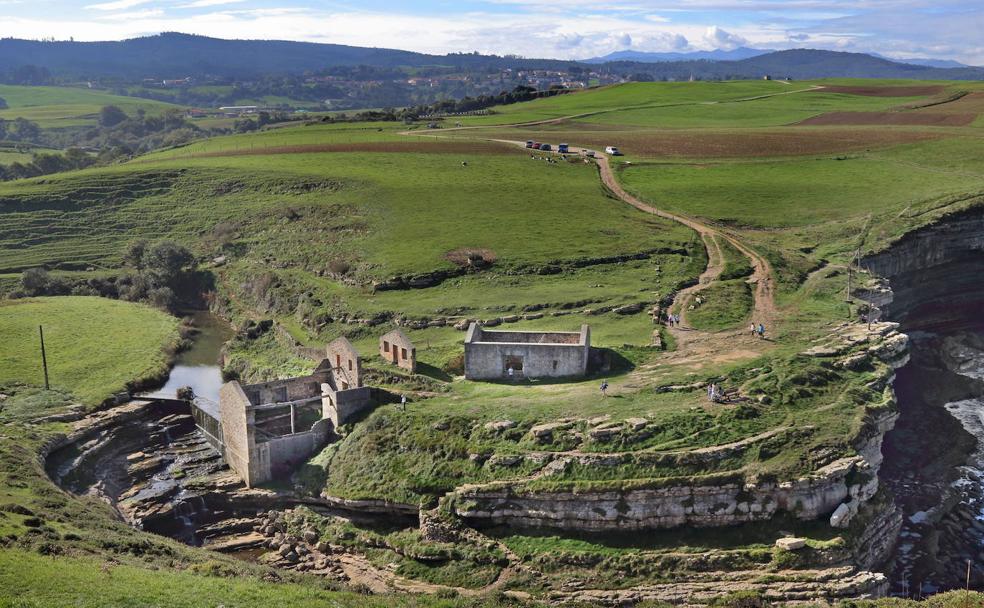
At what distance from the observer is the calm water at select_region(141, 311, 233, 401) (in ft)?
201

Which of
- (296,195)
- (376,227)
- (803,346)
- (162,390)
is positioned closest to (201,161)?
(296,195)

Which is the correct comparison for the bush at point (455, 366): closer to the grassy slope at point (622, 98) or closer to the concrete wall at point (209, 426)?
the concrete wall at point (209, 426)

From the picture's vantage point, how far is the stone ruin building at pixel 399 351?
50188 mm

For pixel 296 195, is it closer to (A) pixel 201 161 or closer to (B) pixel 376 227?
(B) pixel 376 227

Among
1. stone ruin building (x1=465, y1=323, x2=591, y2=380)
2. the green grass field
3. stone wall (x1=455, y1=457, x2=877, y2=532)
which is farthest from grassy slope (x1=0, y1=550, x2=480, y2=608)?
stone ruin building (x1=465, y1=323, x2=591, y2=380)

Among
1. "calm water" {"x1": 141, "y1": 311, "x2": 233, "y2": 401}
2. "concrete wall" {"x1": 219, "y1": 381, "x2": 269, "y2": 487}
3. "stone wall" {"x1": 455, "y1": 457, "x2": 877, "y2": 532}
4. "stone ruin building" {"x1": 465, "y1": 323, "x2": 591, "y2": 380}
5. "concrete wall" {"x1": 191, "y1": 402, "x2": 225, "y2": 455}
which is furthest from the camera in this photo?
"calm water" {"x1": 141, "y1": 311, "x2": 233, "y2": 401}

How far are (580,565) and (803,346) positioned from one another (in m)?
20.4

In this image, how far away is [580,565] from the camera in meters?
36.4

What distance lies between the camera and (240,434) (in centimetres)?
4559

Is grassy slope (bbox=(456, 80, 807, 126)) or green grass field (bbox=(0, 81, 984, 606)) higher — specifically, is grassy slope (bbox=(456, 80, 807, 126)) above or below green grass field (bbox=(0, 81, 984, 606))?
above

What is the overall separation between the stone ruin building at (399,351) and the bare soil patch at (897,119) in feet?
307

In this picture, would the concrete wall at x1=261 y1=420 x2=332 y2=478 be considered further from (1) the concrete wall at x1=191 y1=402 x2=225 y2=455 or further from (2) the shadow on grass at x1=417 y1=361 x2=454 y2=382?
(2) the shadow on grass at x1=417 y1=361 x2=454 y2=382

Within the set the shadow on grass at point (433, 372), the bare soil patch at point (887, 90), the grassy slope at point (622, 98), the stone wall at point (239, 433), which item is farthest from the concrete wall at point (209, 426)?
the bare soil patch at point (887, 90)

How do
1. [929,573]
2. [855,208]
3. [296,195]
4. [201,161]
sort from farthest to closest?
[201,161], [296,195], [855,208], [929,573]
